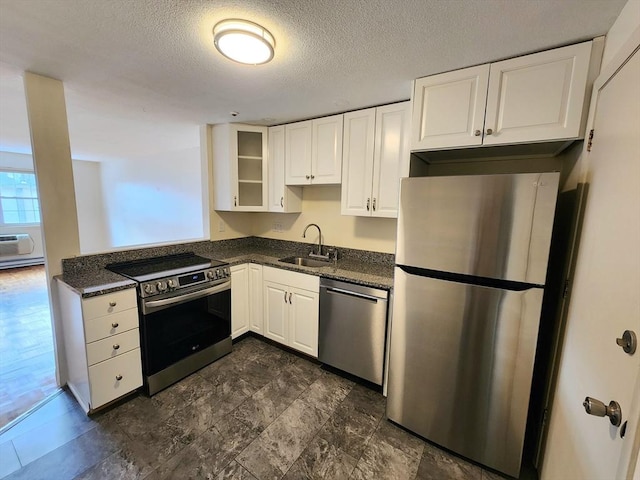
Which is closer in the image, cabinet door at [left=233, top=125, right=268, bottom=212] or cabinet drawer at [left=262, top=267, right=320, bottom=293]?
cabinet drawer at [left=262, top=267, right=320, bottom=293]

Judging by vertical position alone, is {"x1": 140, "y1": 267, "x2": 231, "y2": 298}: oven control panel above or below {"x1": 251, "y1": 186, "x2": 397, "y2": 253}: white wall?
below

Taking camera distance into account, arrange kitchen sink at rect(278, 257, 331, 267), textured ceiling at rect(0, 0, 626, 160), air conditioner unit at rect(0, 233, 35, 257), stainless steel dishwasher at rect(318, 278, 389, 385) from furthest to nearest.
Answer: air conditioner unit at rect(0, 233, 35, 257)
kitchen sink at rect(278, 257, 331, 267)
stainless steel dishwasher at rect(318, 278, 389, 385)
textured ceiling at rect(0, 0, 626, 160)

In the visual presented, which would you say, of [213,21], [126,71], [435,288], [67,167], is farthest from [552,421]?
[67,167]

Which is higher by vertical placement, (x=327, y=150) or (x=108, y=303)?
(x=327, y=150)

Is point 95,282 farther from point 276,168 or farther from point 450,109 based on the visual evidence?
point 450,109

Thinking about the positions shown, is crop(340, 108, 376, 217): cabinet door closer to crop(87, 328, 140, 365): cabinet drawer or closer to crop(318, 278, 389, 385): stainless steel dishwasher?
crop(318, 278, 389, 385): stainless steel dishwasher

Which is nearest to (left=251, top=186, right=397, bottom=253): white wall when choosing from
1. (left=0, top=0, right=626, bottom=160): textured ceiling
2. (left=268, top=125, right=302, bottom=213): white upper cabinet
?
(left=268, top=125, right=302, bottom=213): white upper cabinet

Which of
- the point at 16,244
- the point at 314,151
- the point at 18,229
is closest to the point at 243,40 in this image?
the point at 314,151

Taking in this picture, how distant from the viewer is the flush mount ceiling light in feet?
4.02

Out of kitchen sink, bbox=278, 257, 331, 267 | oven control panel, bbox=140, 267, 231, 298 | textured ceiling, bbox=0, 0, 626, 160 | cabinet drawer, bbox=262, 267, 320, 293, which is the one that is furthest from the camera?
kitchen sink, bbox=278, 257, 331, 267

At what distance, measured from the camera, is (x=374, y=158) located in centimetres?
220

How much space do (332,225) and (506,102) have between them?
1746 mm

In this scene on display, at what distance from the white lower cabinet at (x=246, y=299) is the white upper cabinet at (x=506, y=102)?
1885 mm

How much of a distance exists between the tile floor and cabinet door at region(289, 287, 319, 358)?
0.36m
